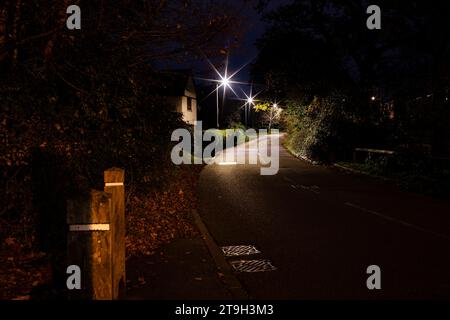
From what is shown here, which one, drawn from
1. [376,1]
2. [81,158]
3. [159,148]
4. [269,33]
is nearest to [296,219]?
[159,148]

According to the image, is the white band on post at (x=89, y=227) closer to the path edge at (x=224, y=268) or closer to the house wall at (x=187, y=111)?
the path edge at (x=224, y=268)

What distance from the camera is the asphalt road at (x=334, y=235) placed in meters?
6.02

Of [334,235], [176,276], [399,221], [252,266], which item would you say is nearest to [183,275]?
[176,276]

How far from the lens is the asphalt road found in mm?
6023

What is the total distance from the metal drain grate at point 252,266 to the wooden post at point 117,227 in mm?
2063

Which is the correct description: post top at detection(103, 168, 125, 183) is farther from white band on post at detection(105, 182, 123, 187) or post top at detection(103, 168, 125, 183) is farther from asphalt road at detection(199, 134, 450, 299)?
asphalt road at detection(199, 134, 450, 299)

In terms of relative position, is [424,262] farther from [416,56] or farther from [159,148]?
[416,56]

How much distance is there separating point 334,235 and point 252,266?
259 cm

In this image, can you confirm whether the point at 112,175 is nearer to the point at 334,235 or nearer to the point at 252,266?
the point at 252,266

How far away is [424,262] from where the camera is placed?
704 cm

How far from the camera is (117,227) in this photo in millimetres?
5309

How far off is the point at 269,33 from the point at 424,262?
73.2 ft

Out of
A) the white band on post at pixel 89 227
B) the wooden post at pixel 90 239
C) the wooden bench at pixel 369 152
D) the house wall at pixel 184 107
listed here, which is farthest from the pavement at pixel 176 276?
the house wall at pixel 184 107
